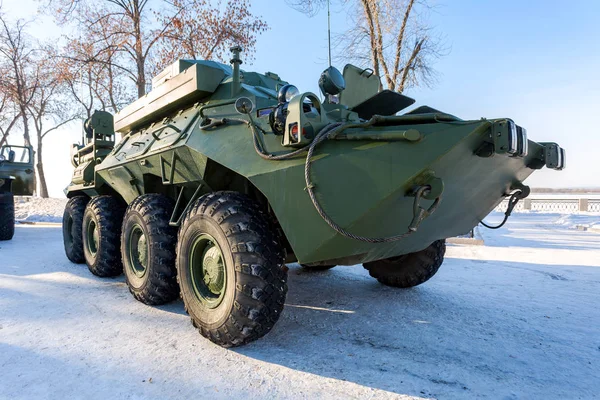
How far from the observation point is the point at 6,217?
9.17m

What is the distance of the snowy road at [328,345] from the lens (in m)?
2.29

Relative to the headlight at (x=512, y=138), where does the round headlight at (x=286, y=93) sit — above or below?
above

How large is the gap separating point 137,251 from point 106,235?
100cm

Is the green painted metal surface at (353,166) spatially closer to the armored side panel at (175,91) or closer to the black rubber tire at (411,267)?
the armored side panel at (175,91)

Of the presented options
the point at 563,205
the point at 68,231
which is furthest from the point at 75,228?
the point at 563,205

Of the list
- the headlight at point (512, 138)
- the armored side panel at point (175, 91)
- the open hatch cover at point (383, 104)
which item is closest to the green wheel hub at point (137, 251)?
the armored side panel at point (175, 91)

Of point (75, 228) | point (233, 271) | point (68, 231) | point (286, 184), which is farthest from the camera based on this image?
point (68, 231)

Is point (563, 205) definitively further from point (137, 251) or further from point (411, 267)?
point (137, 251)

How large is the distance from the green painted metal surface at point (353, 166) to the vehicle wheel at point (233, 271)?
20cm

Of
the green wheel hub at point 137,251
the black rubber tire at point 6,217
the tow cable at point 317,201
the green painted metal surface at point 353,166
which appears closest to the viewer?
the green painted metal surface at point 353,166

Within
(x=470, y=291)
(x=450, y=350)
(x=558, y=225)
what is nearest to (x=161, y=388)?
(x=450, y=350)

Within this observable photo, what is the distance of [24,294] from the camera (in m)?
A: 4.32

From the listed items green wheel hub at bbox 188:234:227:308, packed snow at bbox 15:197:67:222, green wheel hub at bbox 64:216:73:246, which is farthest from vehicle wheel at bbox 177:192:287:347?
packed snow at bbox 15:197:67:222

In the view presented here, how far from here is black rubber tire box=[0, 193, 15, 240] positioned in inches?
357
